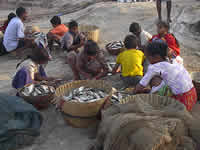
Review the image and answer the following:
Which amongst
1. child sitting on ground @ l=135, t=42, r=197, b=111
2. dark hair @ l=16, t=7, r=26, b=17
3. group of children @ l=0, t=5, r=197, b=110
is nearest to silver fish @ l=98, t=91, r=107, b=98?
group of children @ l=0, t=5, r=197, b=110

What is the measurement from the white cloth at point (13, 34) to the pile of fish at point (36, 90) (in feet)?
11.1

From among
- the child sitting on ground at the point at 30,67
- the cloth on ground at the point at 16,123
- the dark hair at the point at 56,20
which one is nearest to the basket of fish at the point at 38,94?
the child sitting on ground at the point at 30,67

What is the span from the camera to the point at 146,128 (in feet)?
10.8

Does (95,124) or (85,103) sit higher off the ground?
(85,103)

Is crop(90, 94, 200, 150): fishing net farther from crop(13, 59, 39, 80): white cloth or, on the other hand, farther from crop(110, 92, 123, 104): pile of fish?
crop(13, 59, 39, 80): white cloth

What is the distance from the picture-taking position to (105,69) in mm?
5820

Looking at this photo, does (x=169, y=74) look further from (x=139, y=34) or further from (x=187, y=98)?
(x=139, y=34)

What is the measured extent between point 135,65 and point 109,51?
233 cm

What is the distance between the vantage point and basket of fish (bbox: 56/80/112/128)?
4.22 m

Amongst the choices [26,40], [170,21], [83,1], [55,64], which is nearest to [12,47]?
[26,40]

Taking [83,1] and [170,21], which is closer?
[170,21]

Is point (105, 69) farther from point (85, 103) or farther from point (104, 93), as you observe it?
point (85, 103)

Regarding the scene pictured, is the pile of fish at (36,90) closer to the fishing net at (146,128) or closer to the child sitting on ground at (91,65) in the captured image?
the child sitting on ground at (91,65)

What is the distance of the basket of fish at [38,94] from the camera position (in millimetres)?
4797
